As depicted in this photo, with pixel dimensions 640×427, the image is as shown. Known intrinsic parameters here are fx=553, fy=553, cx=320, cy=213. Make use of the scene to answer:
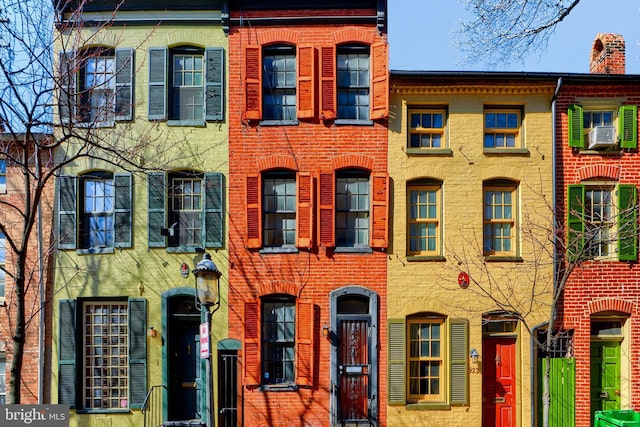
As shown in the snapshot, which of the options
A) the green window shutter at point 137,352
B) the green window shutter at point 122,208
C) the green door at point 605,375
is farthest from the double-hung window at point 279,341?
the green door at point 605,375

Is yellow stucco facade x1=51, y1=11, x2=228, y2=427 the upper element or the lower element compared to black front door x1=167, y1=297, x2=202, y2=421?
upper

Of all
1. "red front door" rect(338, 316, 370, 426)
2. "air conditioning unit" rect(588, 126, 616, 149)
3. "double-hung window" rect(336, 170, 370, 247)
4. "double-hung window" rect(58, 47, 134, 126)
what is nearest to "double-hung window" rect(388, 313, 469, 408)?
"red front door" rect(338, 316, 370, 426)

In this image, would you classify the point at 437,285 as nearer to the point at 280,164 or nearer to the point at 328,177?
the point at 328,177

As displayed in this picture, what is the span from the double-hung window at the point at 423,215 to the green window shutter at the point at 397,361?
5.93 ft

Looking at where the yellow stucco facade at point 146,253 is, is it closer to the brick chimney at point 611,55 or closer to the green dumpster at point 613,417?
the green dumpster at point 613,417

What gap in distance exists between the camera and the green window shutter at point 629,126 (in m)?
12.6

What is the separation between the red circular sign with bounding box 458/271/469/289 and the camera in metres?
12.4

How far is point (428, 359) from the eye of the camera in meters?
12.5

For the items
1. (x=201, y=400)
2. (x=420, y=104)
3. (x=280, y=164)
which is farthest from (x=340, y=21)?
(x=201, y=400)

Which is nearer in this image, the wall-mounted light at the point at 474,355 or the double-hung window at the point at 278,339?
the wall-mounted light at the point at 474,355

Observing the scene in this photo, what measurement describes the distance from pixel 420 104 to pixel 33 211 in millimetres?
Result: 8320

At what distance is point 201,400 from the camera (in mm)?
12414

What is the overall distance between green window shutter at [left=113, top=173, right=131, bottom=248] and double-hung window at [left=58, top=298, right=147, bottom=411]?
4.92 ft

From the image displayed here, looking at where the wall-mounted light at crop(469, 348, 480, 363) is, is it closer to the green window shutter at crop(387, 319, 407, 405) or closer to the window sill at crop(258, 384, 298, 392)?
the green window shutter at crop(387, 319, 407, 405)
